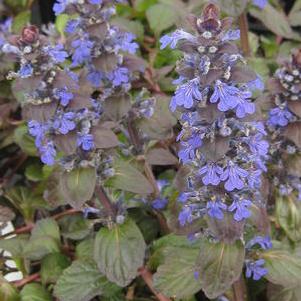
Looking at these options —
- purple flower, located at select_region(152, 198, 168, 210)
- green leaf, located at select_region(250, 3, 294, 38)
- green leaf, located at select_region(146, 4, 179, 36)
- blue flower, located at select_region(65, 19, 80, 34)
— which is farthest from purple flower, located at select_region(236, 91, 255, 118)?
green leaf, located at select_region(146, 4, 179, 36)

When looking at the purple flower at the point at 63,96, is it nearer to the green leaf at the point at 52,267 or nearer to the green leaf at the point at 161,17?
the green leaf at the point at 52,267

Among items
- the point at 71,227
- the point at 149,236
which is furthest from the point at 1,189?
the point at 149,236

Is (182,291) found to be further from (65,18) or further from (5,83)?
(65,18)

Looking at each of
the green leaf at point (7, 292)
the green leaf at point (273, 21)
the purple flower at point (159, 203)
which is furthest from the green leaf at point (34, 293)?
Answer: the green leaf at point (273, 21)

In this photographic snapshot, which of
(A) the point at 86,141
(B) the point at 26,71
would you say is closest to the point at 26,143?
(A) the point at 86,141

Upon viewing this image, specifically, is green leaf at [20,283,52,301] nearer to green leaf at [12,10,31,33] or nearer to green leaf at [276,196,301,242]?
green leaf at [276,196,301,242]

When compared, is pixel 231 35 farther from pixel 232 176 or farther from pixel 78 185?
pixel 78 185
